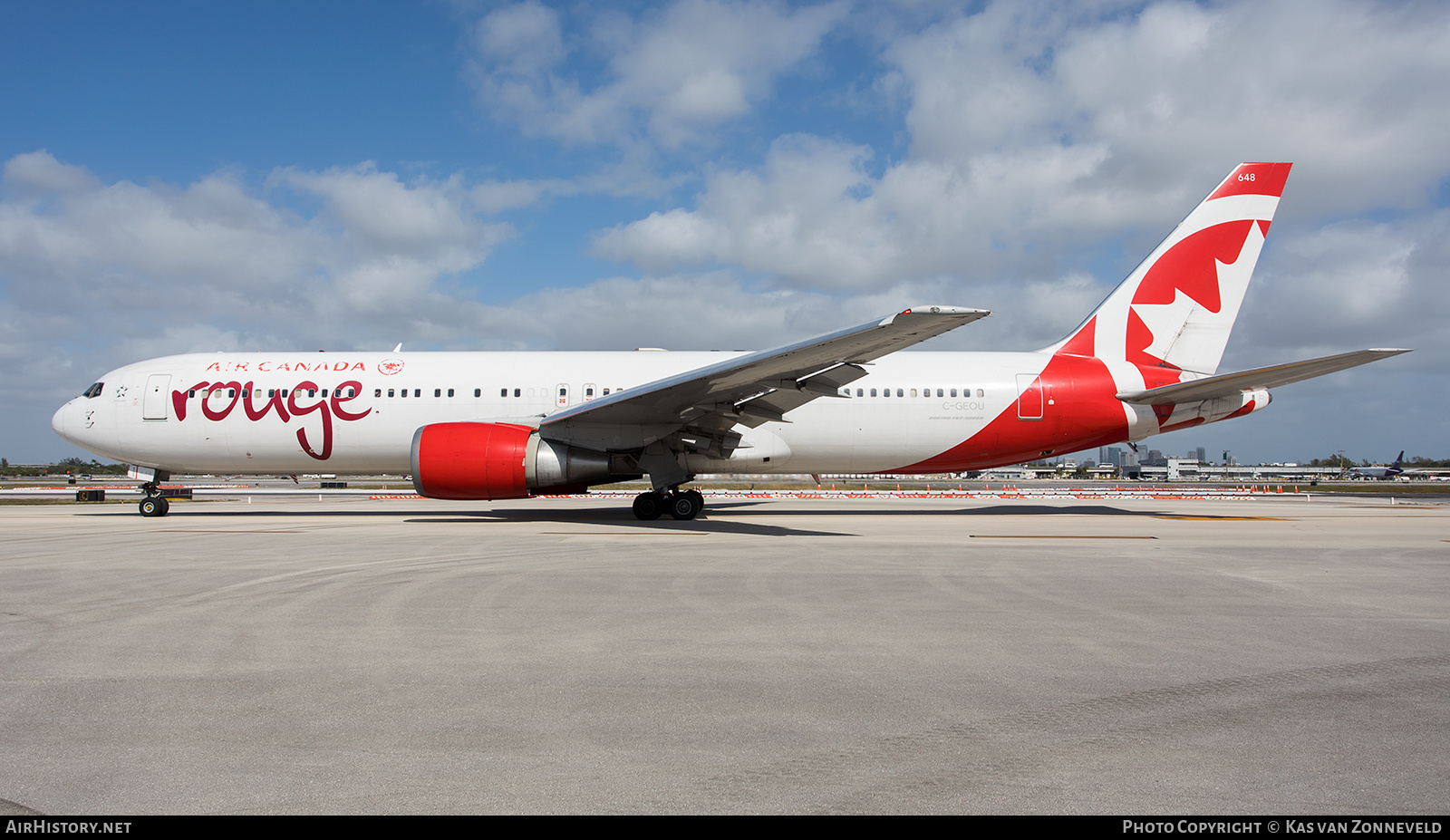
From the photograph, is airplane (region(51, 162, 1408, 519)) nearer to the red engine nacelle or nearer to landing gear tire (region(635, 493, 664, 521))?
landing gear tire (region(635, 493, 664, 521))

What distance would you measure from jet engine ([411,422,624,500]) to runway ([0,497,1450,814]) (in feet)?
13.9

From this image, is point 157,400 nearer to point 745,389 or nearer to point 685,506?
point 685,506

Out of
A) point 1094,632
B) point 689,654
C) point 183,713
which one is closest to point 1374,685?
point 1094,632

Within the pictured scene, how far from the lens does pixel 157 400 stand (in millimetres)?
16562

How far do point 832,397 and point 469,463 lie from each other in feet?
23.8

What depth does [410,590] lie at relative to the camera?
6824mm

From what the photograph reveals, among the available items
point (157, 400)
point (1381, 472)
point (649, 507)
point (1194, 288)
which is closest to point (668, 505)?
point (649, 507)

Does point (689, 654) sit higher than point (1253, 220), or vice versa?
point (1253, 220)

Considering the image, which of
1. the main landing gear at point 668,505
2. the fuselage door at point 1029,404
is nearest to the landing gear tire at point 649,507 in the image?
the main landing gear at point 668,505

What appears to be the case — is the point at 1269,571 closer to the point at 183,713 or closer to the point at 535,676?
the point at 535,676

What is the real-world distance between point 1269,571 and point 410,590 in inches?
343

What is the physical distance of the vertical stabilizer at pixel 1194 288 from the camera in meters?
16.4

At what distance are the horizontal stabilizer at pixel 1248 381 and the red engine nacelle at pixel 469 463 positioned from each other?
12507 millimetres

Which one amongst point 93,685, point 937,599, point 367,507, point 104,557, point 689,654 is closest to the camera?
point 93,685
